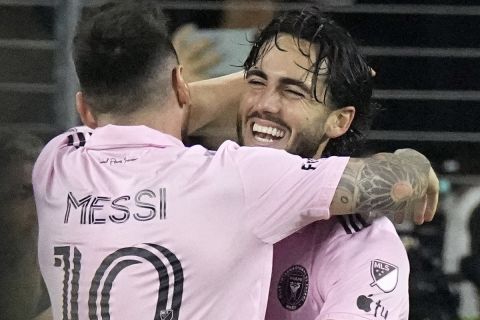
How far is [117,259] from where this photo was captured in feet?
8.75

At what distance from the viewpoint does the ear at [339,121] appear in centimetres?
304

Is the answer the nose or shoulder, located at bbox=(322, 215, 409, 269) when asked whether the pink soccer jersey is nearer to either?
shoulder, located at bbox=(322, 215, 409, 269)

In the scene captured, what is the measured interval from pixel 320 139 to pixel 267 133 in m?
0.13

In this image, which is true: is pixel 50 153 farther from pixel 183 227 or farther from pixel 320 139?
pixel 320 139

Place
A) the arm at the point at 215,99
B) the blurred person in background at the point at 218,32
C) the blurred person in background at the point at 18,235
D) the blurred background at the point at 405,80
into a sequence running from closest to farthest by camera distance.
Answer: the arm at the point at 215,99, the blurred person in background at the point at 18,235, the blurred person in background at the point at 218,32, the blurred background at the point at 405,80

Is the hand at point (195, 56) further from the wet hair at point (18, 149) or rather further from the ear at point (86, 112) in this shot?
the ear at point (86, 112)

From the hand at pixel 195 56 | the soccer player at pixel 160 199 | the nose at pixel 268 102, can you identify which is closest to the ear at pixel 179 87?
the soccer player at pixel 160 199

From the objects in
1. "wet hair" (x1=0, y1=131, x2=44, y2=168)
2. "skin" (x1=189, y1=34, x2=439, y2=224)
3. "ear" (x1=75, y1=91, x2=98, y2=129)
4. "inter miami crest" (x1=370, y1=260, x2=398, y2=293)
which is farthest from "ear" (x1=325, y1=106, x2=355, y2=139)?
"wet hair" (x1=0, y1=131, x2=44, y2=168)

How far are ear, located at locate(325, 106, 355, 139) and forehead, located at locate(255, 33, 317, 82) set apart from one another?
0.12 metres

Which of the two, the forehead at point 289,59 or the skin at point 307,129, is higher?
the forehead at point 289,59

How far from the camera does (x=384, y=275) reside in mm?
2787

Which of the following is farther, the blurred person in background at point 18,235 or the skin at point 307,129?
the blurred person in background at point 18,235

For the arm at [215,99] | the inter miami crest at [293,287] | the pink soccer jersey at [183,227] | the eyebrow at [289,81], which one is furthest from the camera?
the arm at [215,99]

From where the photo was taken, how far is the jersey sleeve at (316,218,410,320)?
9.02ft
